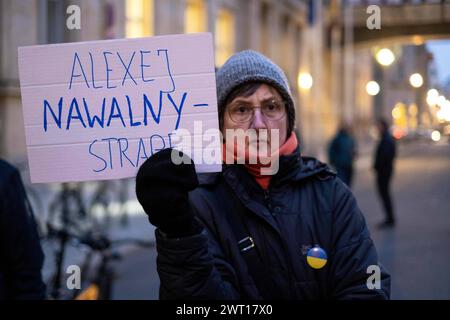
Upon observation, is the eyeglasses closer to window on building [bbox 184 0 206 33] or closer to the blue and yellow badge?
the blue and yellow badge

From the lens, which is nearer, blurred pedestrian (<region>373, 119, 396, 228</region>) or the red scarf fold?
the red scarf fold

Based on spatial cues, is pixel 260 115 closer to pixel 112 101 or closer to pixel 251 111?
pixel 251 111

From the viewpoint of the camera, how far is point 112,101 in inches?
81.6

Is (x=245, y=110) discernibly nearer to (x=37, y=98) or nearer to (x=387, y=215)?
(x=37, y=98)

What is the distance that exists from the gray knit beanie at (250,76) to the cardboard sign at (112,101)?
0.20 m

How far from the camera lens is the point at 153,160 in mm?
1884

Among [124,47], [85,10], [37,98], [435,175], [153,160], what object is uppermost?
[85,10]

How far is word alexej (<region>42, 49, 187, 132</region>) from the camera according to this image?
2.07 metres

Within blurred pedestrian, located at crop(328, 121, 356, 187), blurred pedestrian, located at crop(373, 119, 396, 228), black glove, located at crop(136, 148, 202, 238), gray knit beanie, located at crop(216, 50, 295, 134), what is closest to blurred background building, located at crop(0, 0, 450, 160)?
blurred pedestrian, located at crop(373, 119, 396, 228)

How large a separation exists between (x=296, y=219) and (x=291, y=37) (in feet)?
109

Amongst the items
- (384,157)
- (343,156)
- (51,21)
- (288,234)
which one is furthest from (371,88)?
(288,234)

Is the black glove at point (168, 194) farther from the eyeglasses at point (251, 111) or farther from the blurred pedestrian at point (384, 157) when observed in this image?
the blurred pedestrian at point (384, 157)

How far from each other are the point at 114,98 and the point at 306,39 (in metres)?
34.5

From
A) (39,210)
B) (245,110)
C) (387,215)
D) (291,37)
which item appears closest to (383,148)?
(387,215)
